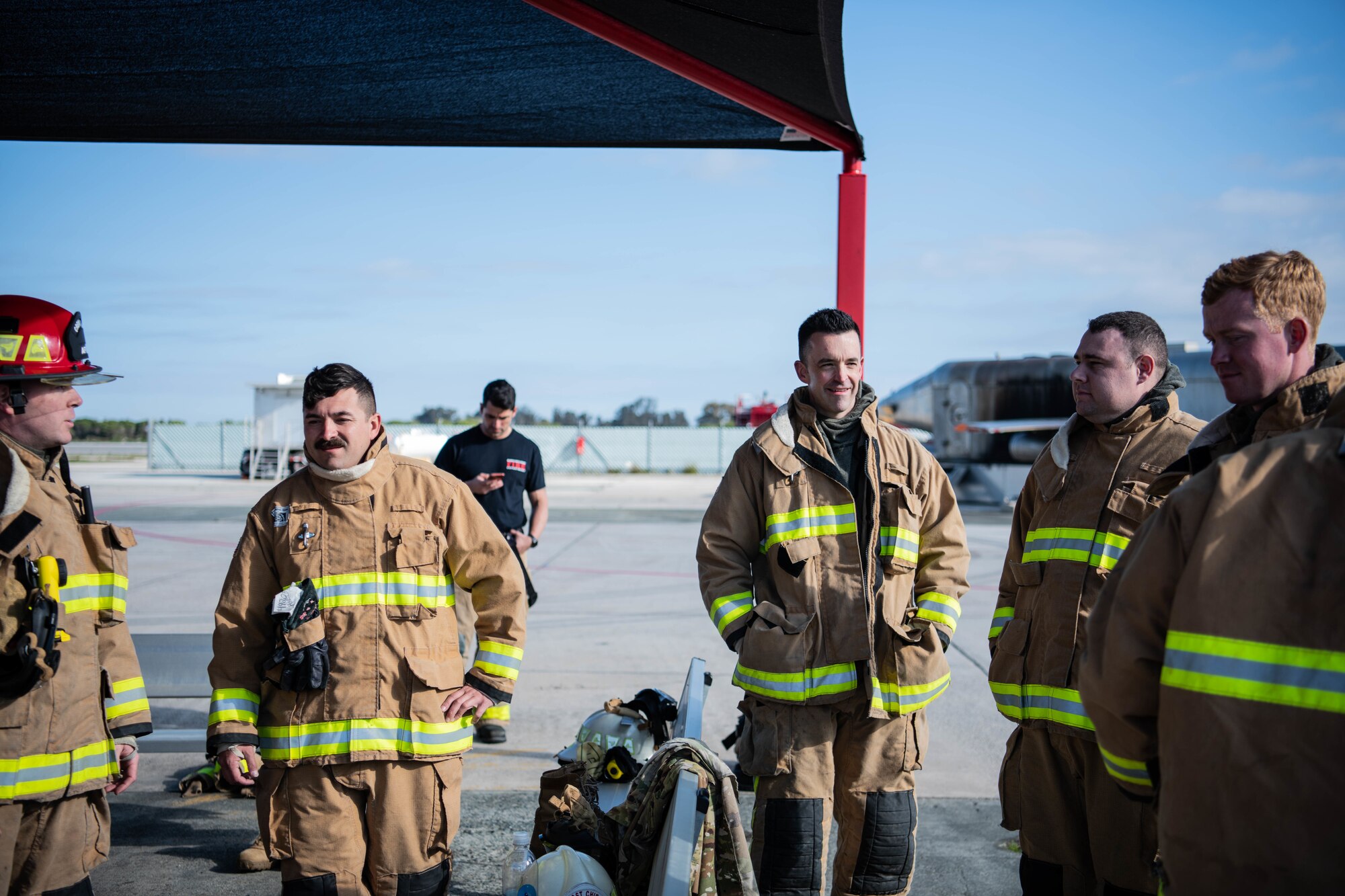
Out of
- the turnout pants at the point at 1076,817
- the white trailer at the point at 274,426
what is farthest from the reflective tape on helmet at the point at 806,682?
the white trailer at the point at 274,426

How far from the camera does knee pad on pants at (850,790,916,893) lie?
3.22 meters

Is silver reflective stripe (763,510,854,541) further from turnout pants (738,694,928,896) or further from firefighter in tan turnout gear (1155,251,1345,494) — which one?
firefighter in tan turnout gear (1155,251,1345,494)

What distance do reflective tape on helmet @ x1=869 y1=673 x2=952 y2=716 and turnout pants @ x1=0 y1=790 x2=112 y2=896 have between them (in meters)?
2.39

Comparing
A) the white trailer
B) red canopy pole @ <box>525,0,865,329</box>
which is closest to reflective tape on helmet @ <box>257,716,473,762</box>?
red canopy pole @ <box>525,0,865,329</box>

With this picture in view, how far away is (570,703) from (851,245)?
365 centimetres

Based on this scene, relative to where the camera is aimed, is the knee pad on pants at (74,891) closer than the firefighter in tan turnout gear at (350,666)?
Yes

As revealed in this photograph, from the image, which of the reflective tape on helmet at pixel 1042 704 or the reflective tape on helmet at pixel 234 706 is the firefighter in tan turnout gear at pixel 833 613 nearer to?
the reflective tape on helmet at pixel 1042 704

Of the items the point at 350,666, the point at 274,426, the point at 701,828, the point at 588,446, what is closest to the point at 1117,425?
the point at 701,828

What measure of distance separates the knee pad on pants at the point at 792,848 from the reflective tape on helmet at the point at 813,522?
883 millimetres

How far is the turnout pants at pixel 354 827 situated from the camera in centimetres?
280

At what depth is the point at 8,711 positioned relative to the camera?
252cm

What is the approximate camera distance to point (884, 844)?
3225 mm

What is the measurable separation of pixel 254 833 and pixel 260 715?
6.32 feet

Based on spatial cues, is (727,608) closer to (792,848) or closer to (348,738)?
(792,848)
